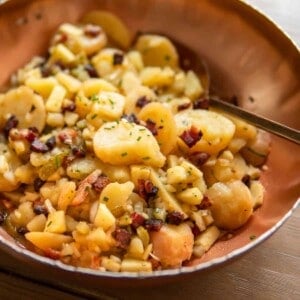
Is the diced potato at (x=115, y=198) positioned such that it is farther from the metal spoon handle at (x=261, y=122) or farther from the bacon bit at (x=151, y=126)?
the metal spoon handle at (x=261, y=122)

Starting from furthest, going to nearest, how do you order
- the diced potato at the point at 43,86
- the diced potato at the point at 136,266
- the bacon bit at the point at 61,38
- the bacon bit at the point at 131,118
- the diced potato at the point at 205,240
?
the bacon bit at the point at 61,38, the diced potato at the point at 43,86, the bacon bit at the point at 131,118, the diced potato at the point at 205,240, the diced potato at the point at 136,266

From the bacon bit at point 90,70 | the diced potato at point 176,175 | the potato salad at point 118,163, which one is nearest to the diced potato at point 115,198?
the potato salad at point 118,163

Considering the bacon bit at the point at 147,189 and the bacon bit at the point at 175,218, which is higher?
the bacon bit at the point at 147,189

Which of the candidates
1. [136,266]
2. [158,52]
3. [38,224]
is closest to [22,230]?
[38,224]

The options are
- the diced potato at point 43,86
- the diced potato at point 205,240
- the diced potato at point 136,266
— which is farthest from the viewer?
the diced potato at point 43,86

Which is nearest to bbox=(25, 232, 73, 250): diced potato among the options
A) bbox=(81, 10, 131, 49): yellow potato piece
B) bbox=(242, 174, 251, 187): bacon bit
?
bbox=(242, 174, 251, 187): bacon bit

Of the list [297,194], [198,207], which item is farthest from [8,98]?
[297,194]
